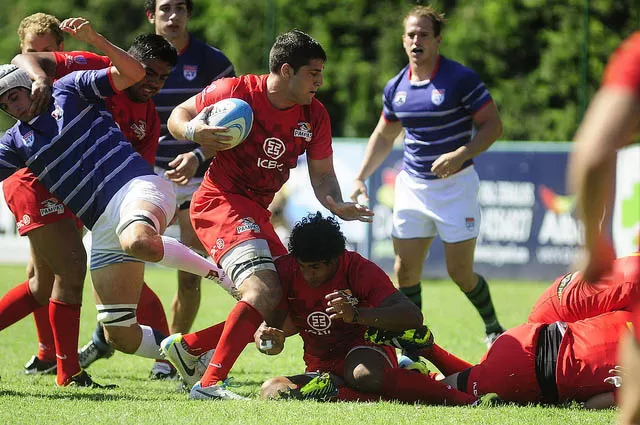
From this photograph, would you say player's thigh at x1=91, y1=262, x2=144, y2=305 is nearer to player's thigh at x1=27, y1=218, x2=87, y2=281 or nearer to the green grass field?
player's thigh at x1=27, y1=218, x2=87, y2=281

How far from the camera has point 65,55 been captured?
21.0 ft

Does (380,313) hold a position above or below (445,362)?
above

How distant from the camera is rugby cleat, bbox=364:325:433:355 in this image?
531 centimetres

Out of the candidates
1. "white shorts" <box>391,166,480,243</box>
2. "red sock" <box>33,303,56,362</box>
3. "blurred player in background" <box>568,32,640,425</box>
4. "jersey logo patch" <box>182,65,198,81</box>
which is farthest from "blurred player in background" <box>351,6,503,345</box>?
"blurred player in background" <box>568,32,640,425</box>

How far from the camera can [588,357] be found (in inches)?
199

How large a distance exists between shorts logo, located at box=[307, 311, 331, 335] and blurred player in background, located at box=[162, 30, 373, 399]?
0.79 feet

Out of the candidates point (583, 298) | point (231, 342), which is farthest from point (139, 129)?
point (583, 298)

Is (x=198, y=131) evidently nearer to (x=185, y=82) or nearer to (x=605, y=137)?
(x=185, y=82)

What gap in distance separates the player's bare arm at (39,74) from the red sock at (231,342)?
66.0 inches

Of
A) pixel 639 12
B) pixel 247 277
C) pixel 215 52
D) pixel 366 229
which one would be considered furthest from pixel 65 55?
pixel 639 12

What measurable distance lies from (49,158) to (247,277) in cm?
137

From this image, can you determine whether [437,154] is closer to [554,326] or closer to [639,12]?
[554,326]

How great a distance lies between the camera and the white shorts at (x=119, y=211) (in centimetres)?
563

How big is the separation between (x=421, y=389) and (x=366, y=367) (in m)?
0.31
